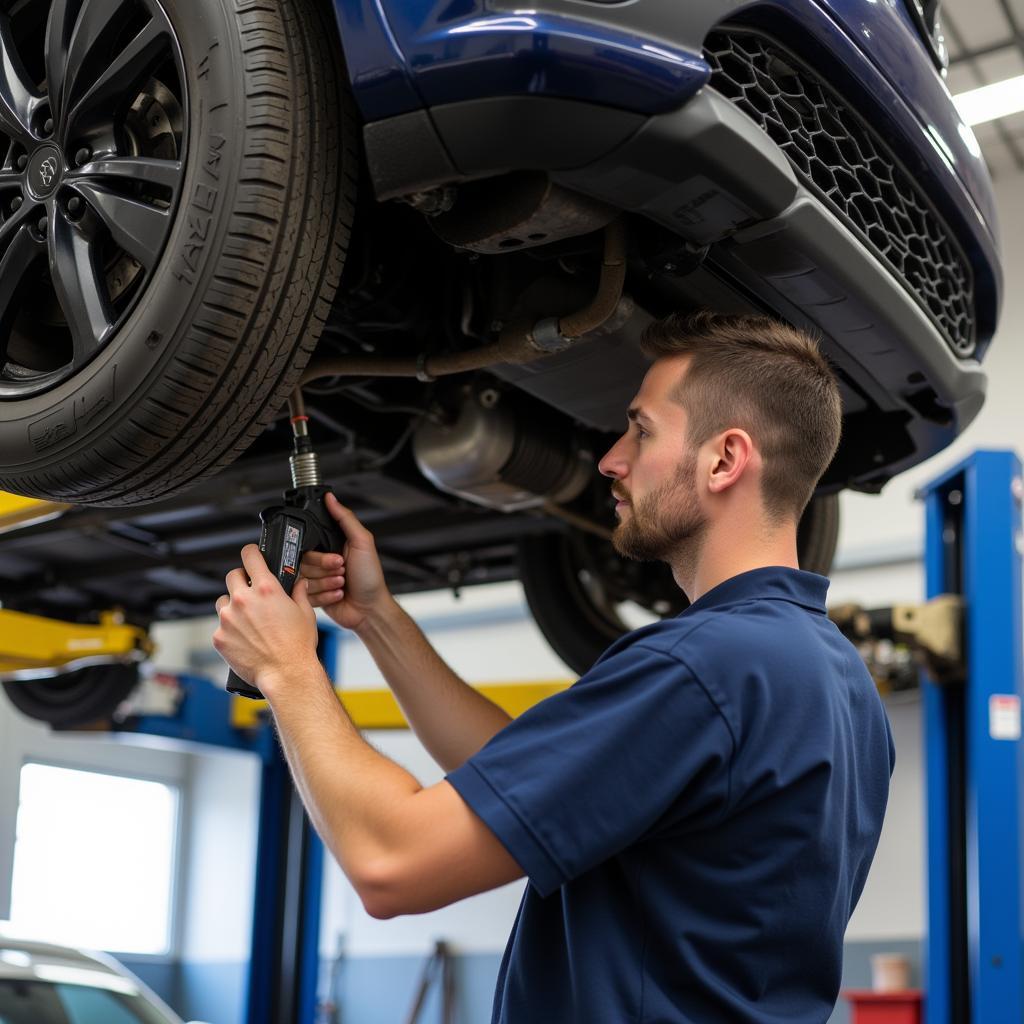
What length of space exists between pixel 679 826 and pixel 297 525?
61 cm

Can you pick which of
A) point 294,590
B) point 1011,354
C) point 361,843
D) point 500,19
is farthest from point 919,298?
point 1011,354

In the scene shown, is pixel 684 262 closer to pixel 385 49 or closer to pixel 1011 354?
pixel 385 49

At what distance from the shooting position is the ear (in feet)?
4.75

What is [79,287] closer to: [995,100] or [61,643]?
[61,643]

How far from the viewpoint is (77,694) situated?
4.39m

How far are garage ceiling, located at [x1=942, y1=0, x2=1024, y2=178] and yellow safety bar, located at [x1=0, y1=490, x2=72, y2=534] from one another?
20.6 feet

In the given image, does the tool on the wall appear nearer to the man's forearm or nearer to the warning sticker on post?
the man's forearm

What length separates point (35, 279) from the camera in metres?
1.60

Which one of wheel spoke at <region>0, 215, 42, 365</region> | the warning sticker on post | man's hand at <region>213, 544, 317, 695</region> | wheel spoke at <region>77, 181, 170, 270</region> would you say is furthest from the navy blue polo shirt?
the warning sticker on post

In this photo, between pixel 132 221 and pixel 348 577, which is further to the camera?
pixel 348 577

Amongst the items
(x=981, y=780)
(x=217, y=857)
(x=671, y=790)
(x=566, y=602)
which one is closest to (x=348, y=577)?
(x=671, y=790)

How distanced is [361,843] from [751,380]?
2.21 ft

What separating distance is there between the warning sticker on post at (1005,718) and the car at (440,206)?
44.6 inches

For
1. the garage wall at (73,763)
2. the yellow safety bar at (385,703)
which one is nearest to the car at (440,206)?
the yellow safety bar at (385,703)
